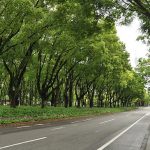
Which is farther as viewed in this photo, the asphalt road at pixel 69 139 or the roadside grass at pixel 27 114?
the roadside grass at pixel 27 114

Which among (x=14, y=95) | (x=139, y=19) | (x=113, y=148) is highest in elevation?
(x=139, y=19)

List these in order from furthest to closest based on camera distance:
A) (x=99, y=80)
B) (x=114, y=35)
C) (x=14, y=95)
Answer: (x=99, y=80) → (x=114, y=35) → (x=14, y=95)

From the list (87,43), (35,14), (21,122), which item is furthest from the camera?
(87,43)

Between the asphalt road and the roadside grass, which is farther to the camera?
the roadside grass

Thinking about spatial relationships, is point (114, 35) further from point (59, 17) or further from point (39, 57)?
point (59, 17)

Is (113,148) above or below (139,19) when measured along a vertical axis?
below

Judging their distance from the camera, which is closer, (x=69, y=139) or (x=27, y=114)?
(x=69, y=139)

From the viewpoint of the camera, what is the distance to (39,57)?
3528 cm

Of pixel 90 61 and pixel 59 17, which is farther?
pixel 90 61

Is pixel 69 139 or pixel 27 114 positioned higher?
pixel 27 114

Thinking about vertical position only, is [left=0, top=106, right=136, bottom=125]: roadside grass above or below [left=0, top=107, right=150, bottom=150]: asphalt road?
above

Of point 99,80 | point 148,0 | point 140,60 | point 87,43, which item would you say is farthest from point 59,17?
point 140,60

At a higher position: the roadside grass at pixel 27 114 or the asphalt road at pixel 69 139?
the roadside grass at pixel 27 114

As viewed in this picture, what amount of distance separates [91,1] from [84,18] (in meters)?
2.95
